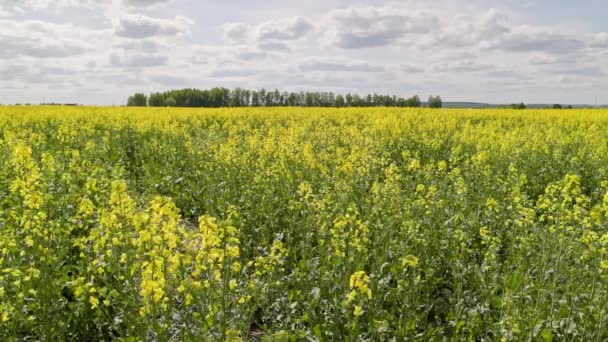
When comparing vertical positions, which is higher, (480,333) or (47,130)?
(47,130)

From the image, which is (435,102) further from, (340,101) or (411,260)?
(411,260)

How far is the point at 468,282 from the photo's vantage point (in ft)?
16.3

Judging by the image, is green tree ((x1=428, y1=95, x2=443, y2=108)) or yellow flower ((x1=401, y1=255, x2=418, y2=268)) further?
green tree ((x1=428, y1=95, x2=443, y2=108))

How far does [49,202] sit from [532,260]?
15.1 ft

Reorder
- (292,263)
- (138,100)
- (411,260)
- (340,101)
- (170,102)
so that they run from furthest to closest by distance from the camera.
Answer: (138,100), (170,102), (340,101), (292,263), (411,260)

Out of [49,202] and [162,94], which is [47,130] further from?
[162,94]

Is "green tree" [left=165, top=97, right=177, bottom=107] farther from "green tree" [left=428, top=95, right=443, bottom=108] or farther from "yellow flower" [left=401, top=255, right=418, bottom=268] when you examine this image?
"yellow flower" [left=401, top=255, right=418, bottom=268]

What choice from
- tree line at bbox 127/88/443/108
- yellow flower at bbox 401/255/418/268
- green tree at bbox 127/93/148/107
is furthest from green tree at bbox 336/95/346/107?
yellow flower at bbox 401/255/418/268

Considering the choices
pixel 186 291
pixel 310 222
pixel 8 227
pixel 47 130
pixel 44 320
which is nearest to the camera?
pixel 186 291

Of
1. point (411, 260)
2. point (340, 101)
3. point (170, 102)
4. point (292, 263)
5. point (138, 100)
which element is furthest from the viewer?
point (138, 100)

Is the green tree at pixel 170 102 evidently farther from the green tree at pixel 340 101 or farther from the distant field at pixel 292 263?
the distant field at pixel 292 263

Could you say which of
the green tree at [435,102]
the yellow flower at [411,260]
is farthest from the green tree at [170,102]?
the yellow flower at [411,260]

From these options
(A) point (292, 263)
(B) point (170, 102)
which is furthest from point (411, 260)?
(B) point (170, 102)

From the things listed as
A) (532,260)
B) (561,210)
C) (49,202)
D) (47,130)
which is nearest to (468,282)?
(532,260)
